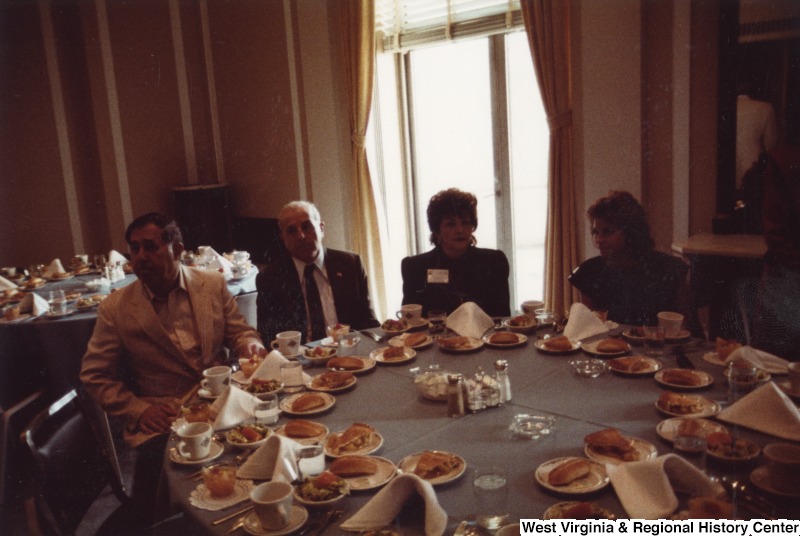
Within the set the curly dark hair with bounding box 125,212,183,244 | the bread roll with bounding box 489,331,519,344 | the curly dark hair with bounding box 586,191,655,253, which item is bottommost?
the bread roll with bounding box 489,331,519,344

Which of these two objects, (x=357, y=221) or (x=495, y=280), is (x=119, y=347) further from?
(x=357, y=221)

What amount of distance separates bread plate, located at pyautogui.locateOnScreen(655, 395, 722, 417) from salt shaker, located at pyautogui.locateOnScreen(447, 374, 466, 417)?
0.54m

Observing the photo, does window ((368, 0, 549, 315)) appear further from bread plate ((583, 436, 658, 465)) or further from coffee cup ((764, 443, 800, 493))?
coffee cup ((764, 443, 800, 493))

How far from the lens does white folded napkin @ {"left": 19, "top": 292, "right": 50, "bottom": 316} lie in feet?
12.4

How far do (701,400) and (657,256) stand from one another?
124cm

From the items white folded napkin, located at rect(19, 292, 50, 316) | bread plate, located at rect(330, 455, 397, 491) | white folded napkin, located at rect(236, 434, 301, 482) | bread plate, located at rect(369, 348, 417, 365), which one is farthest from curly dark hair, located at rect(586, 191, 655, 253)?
white folded napkin, located at rect(19, 292, 50, 316)

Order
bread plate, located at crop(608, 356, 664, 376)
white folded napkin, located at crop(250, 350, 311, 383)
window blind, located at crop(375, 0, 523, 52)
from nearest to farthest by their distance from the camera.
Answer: bread plate, located at crop(608, 356, 664, 376) → white folded napkin, located at crop(250, 350, 311, 383) → window blind, located at crop(375, 0, 523, 52)

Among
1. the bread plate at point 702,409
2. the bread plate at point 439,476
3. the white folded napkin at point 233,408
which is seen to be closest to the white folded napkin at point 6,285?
the white folded napkin at point 233,408

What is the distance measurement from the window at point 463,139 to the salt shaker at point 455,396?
9.18ft

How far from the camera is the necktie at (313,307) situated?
10.9 feet

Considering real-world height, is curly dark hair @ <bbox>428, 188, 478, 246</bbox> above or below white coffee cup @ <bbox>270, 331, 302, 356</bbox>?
above

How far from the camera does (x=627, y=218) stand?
3.01m

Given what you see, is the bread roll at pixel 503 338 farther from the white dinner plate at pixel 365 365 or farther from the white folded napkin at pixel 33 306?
the white folded napkin at pixel 33 306

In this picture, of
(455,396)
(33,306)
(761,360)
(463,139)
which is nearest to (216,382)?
(455,396)
